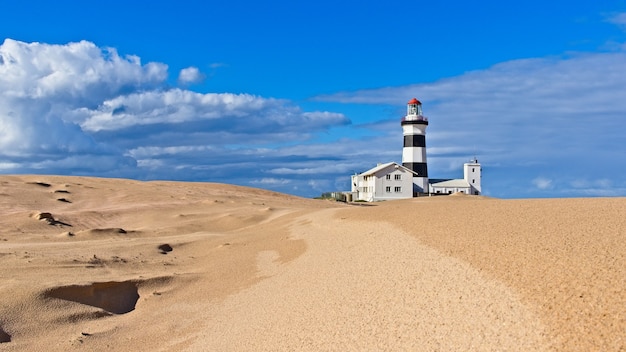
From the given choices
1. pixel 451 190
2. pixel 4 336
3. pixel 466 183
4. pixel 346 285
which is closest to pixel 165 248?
pixel 4 336

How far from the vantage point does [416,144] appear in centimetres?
4484

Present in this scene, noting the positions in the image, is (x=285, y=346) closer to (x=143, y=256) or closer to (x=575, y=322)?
(x=575, y=322)

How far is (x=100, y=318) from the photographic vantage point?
30.1 ft

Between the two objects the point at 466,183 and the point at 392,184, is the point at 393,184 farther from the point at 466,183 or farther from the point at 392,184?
the point at 466,183

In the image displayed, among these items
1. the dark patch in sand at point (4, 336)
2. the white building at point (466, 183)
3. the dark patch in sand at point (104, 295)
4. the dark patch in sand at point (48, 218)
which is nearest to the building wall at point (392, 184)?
the white building at point (466, 183)

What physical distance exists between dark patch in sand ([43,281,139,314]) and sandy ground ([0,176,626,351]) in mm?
26

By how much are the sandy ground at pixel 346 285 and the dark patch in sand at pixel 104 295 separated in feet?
0.09

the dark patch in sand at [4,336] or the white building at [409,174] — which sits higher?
the white building at [409,174]

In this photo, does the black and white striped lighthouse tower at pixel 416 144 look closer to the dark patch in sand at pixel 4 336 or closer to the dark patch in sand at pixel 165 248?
the dark patch in sand at pixel 165 248

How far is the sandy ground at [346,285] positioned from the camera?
546 centimetres

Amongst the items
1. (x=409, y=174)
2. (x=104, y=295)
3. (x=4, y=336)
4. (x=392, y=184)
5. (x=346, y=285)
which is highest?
(x=409, y=174)

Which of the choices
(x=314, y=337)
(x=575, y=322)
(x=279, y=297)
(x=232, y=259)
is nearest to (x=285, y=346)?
(x=314, y=337)

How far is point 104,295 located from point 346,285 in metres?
4.56

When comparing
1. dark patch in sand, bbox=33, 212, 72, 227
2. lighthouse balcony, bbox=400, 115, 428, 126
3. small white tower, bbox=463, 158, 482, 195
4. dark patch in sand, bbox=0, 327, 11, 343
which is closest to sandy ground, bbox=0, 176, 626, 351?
dark patch in sand, bbox=0, 327, 11, 343
